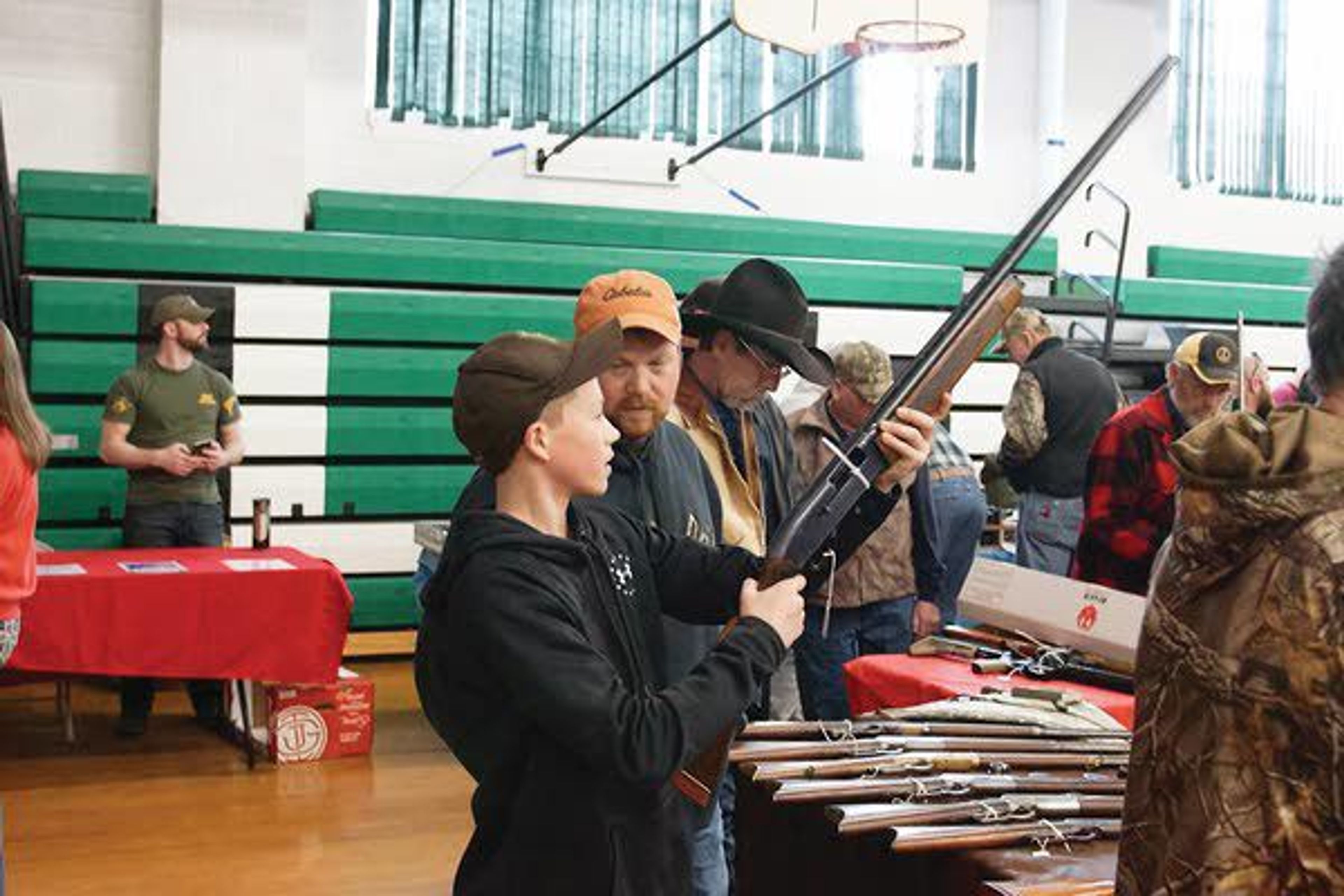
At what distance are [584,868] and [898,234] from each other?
8.14 meters

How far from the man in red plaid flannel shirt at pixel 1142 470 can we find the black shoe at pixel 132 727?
361 cm

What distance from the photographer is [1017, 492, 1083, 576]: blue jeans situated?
649cm

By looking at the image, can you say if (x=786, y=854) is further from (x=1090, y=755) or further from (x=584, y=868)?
(x=584, y=868)

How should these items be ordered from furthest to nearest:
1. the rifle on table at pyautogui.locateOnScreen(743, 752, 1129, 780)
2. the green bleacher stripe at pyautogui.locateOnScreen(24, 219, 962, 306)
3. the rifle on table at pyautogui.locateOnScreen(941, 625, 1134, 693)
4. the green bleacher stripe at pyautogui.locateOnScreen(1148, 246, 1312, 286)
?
1. the green bleacher stripe at pyautogui.locateOnScreen(1148, 246, 1312, 286)
2. the green bleacher stripe at pyautogui.locateOnScreen(24, 219, 962, 306)
3. the rifle on table at pyautogui.locateOnScreen(941, 625, 1134, 693)
4. the rifle on table at pyautogui.locateOnScreen(743, 752, 1129, 780)

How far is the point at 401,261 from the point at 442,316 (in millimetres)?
339

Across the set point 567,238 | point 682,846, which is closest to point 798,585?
point 682,846

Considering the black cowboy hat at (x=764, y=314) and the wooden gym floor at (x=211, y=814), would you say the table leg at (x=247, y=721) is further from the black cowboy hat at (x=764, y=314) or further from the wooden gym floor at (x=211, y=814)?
the black cowboy hat at (x=764, y=314)

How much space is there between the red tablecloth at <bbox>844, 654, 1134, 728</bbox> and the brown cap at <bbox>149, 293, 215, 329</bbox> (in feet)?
13.2

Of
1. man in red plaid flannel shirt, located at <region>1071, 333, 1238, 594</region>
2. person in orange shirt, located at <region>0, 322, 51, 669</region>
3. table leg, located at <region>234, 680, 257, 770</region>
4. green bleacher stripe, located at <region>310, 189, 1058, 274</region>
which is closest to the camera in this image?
person in orange shirt, located at <region>0, 322, 51, 669</region>

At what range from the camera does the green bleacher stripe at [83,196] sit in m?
8.17

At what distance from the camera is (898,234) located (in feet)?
32.4

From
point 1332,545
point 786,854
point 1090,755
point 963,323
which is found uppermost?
point 963,323

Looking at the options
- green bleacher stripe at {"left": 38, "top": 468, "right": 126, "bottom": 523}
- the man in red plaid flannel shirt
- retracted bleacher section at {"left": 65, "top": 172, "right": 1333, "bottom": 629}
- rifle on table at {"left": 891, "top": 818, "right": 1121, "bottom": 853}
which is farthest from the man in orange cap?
green bleacher stripe at {"left": 38, "top": 468, "right": 126, "bottom": 523}

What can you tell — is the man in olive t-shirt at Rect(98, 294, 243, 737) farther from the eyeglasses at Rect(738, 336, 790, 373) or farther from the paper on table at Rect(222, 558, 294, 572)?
the eyeglasses at Rect(738, 336, 790, 373)
